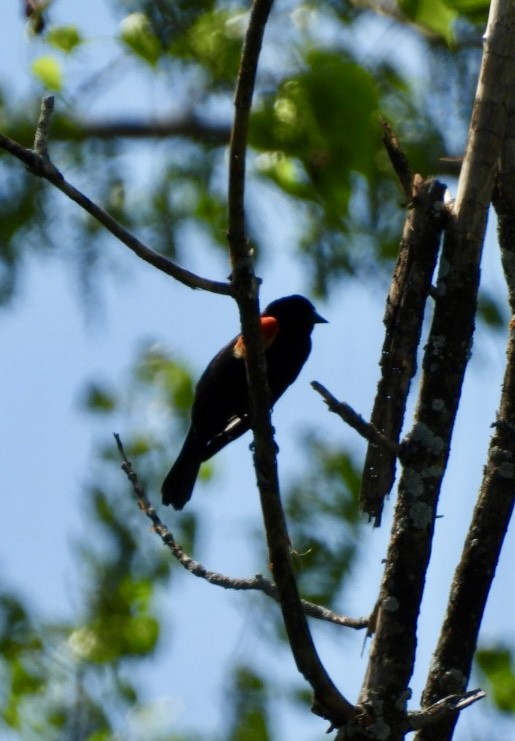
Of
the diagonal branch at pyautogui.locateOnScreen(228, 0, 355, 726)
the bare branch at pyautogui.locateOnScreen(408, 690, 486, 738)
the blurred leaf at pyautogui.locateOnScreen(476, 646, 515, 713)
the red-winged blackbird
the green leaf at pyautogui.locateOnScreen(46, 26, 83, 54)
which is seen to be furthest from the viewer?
the red-winged blackbird

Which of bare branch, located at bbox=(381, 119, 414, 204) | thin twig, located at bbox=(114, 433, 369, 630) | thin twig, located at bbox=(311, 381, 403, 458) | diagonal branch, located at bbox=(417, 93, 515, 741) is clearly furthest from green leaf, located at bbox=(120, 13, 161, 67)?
thin twig, located at bbox=(311, 381, 403, 458)

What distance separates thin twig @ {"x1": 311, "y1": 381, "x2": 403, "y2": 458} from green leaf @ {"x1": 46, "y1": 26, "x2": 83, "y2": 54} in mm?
1566

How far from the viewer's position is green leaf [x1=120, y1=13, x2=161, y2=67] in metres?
3.58

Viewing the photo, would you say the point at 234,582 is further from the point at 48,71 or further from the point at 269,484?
the point at 48,71

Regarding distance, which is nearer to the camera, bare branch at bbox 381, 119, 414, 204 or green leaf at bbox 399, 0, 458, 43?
green leaf at bbox 399, 0, 458, 43

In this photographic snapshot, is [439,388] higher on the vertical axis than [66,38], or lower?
lower

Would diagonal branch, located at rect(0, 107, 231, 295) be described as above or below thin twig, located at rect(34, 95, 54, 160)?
below

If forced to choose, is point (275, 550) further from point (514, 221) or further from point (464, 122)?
point (464, 122)

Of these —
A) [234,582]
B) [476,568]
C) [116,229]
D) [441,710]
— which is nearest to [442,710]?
[441,710]

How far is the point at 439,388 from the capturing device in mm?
2621

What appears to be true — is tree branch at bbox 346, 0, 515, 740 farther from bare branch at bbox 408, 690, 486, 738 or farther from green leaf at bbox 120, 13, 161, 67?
green leaf at bbox 120, 13, 161, 67

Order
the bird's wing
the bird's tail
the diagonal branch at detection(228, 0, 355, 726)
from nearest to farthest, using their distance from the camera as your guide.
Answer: the diagonal branch at detection(228, 0, 355, 726), the bird's wing, the bird's tail

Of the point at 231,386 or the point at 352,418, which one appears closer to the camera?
the point at 352,418

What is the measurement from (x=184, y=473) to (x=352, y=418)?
255 cm
